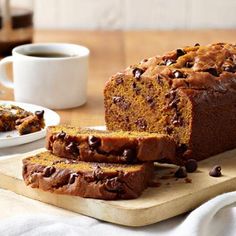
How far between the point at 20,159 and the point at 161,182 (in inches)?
17.0

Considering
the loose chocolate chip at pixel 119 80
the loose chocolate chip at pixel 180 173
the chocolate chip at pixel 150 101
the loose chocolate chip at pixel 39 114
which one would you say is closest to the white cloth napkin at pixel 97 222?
the loose chocolate chip at pixel 180 173

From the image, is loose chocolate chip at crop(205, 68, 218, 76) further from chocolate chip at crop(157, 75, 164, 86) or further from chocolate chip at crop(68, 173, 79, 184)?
chocolate chip at crop(68, 173, 79, 184)

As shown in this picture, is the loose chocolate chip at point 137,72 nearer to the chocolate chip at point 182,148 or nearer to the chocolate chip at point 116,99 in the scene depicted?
the chocolate chip at point 116,99

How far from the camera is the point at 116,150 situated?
211cm

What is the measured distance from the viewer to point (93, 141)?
2.11 metres

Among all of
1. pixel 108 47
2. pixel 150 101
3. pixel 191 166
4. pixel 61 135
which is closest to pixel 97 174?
pixel 61 135

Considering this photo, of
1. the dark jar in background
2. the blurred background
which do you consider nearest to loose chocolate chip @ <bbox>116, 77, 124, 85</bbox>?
the dark jar in background

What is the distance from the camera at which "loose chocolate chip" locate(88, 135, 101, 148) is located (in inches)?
83.2

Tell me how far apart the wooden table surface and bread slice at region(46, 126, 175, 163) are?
74 centimetres

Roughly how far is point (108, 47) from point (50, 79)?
1300mm

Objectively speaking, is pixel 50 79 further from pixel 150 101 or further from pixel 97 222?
pixel 97 222

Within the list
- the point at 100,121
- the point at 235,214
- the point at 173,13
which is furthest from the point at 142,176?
the point at 173,13

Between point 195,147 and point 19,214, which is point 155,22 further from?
point 19,214

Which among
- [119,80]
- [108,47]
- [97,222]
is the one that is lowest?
[108,47]
